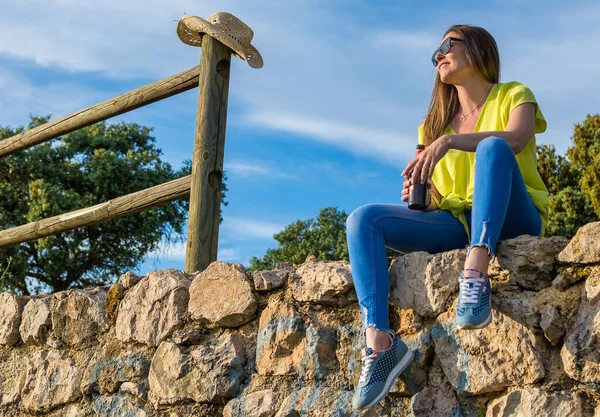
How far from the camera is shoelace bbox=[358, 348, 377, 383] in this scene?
2.22 metres

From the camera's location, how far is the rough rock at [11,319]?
11.7 ft

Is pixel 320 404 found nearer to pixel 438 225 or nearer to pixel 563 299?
pixel 438 225

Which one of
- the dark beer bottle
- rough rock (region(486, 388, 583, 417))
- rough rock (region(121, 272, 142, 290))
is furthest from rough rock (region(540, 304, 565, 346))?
rough rock (region(121, 272, 142, 290))

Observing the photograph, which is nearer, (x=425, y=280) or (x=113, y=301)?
(x=425, y=280)

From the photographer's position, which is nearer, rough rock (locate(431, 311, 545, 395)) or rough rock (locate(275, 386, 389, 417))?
rough rock (locate(431, 311, 545, 395))

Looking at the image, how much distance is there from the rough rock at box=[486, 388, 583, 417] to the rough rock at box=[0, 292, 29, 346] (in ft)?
7.85

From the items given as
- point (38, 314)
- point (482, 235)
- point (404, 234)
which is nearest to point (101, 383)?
point (38, 314)

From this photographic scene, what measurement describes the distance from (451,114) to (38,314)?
2111mm

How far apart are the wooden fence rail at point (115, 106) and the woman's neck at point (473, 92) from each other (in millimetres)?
1390

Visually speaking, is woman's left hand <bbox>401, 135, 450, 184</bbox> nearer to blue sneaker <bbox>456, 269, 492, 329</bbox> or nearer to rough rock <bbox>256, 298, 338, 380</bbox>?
blue sneaker <bbox>456, 269, 492, 329</bbox>

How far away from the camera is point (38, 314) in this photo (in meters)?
3.47

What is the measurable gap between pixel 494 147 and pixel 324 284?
751 mm

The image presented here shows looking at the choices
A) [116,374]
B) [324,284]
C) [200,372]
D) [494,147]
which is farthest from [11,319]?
[494,147]

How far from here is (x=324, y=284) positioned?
8.37ft
